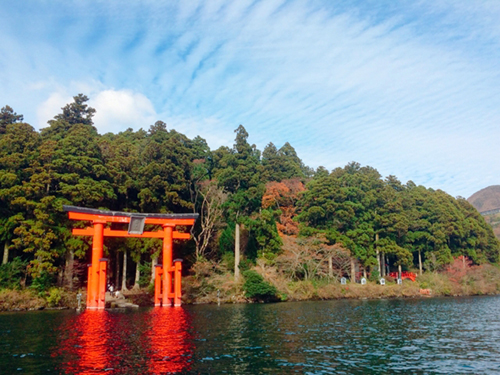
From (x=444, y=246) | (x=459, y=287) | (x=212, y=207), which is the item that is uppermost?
(x=212, y=207)

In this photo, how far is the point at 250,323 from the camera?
55.4ft

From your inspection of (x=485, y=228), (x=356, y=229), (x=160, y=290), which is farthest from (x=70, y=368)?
(x=485, y=228)

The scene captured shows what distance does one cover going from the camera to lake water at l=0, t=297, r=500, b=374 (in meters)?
9.04

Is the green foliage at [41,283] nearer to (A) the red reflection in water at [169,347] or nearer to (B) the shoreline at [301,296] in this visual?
(B) the shoreline at [301,296]

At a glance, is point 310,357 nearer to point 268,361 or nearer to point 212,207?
point 268,361

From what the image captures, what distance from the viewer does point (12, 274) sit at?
993 inches

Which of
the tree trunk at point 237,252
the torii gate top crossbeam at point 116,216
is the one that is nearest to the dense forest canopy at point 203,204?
the tree trunk at point 237,252

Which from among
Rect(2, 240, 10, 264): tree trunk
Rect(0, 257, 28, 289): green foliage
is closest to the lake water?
Rect(0, 257, 28, 289): green foliage

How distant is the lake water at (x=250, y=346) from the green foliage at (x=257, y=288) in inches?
487

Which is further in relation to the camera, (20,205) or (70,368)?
(20,205)

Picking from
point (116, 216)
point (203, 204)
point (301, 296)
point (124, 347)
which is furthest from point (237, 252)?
point (124, 347)

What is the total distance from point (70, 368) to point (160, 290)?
61.9ft

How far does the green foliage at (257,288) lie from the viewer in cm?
3027

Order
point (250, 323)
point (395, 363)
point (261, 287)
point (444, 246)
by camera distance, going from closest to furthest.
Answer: point (395, 363), point (250, 323), point (261, 287), point (444, 246)
